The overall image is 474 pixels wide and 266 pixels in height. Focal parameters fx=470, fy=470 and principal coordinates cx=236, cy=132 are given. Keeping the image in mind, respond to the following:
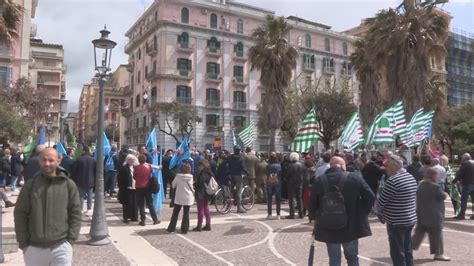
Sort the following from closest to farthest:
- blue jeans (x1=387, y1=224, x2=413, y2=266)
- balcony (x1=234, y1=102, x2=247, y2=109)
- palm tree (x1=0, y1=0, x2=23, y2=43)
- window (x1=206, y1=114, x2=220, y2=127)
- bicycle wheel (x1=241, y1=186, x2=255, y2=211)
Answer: blue jeans (x1=387, y1=224, x2=413, y2=266) < bicycle wheel (x1=241, y1=186, x2=255, y2=211) < palm tree (x1=0, y1=0, x2=23, y2=43) < window (x1=206, y1=114, x2=220, y2=127) < balcony (x1=234, y1=102, x2=247, y2=109)

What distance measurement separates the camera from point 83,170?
40.0ft

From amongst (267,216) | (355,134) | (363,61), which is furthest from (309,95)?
(267,216)

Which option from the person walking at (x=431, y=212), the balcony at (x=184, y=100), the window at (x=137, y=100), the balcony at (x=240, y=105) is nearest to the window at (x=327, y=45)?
the balcony at (x=240, y=105)

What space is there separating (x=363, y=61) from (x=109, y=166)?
2047 cm

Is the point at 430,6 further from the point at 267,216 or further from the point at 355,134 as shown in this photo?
the point at 267,216

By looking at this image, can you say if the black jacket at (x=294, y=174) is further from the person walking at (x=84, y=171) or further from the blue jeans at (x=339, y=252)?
the blue jeans at (x=339, y=252)

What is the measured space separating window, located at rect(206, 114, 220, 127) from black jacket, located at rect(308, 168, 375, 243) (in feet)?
162

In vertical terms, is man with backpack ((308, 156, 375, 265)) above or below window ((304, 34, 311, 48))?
below

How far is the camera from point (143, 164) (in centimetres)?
1100

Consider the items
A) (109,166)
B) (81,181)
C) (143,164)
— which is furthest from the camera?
(109,166)

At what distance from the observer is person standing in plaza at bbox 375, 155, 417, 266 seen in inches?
239

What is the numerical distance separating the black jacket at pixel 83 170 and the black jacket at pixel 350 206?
8094 millimetres

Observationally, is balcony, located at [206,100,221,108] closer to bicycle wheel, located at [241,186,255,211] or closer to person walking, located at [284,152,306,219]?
bicycle wheel, located at [241,186,255,211]

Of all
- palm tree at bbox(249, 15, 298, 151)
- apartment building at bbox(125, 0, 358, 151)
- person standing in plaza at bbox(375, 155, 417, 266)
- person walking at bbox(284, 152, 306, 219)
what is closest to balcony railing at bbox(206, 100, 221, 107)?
apartment building at bbox(125, 0, 358, 151)
